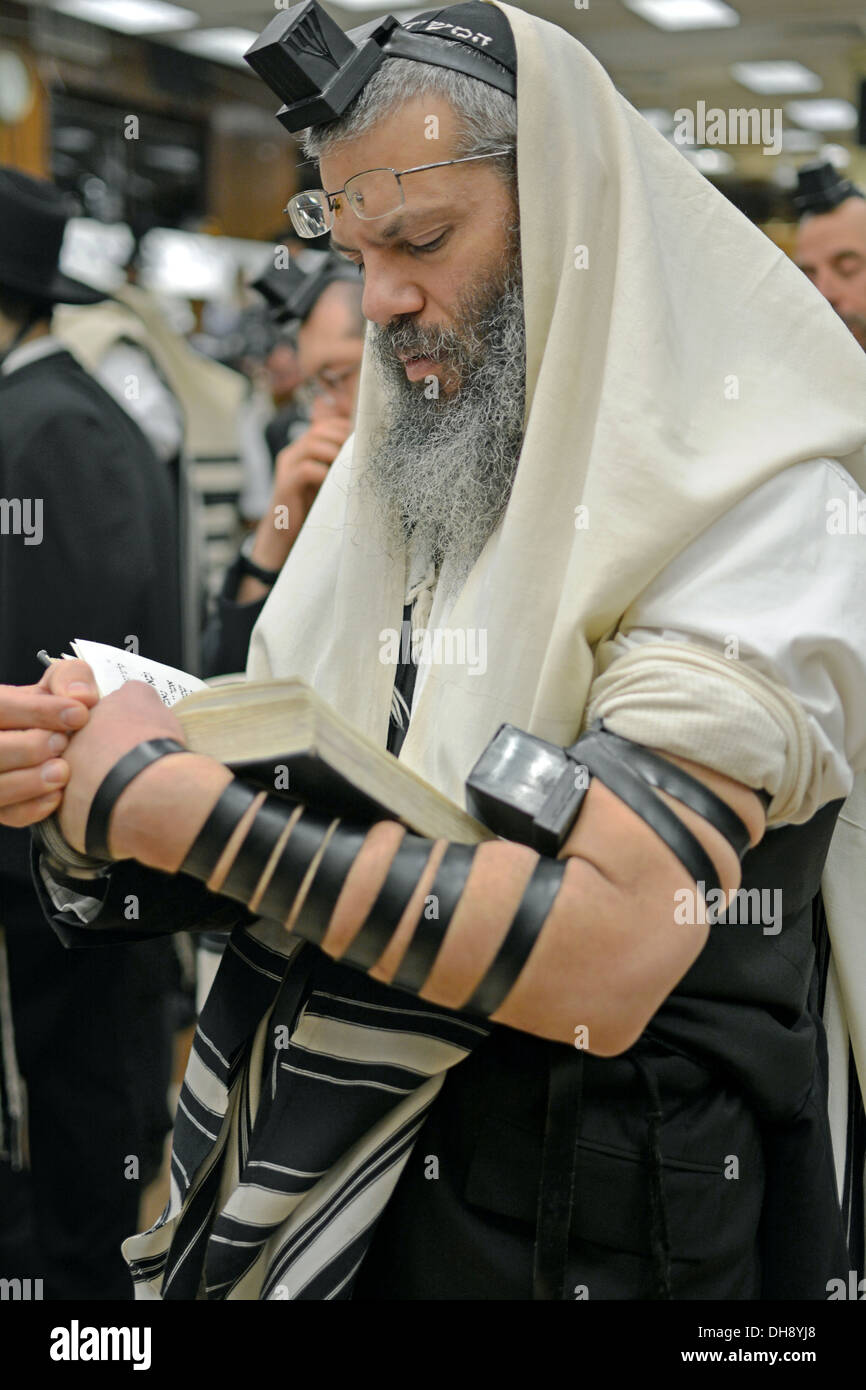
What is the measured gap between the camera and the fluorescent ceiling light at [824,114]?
1234 cm

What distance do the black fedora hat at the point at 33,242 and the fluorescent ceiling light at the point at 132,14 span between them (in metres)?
7.45

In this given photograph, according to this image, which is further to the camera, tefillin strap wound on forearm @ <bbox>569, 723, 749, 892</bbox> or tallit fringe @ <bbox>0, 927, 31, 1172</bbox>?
tallit fringe @ <bbox>0, 927, 31, 1172</bbox>

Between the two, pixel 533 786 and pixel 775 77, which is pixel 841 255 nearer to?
pixel 533 786

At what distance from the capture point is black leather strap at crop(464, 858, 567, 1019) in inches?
41.6

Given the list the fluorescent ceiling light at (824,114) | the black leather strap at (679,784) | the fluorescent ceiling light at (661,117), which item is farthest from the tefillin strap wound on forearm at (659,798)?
the fluorescent ceiling light at (661,117)

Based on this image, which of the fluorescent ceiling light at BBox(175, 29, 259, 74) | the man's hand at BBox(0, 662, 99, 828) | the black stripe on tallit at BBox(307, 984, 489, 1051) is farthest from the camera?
the fluorescent ceiling light at BBox(175, 29, 259, 74)

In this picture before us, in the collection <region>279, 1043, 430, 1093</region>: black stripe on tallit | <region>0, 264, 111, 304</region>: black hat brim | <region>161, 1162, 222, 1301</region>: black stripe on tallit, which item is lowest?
<region>161, 1162, 222, 1301</region>: black stripe on tallit

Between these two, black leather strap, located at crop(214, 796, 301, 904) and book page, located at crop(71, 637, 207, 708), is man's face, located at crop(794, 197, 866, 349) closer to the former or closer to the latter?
book page, located at crop(71, 637, 207, 708)

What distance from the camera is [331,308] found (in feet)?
10.8

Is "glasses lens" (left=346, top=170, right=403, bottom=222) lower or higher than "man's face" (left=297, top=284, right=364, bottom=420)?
lower

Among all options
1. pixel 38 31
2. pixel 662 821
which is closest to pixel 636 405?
pixel 662 821

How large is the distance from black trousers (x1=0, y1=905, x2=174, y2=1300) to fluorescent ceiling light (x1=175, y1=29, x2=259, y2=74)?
918cm
